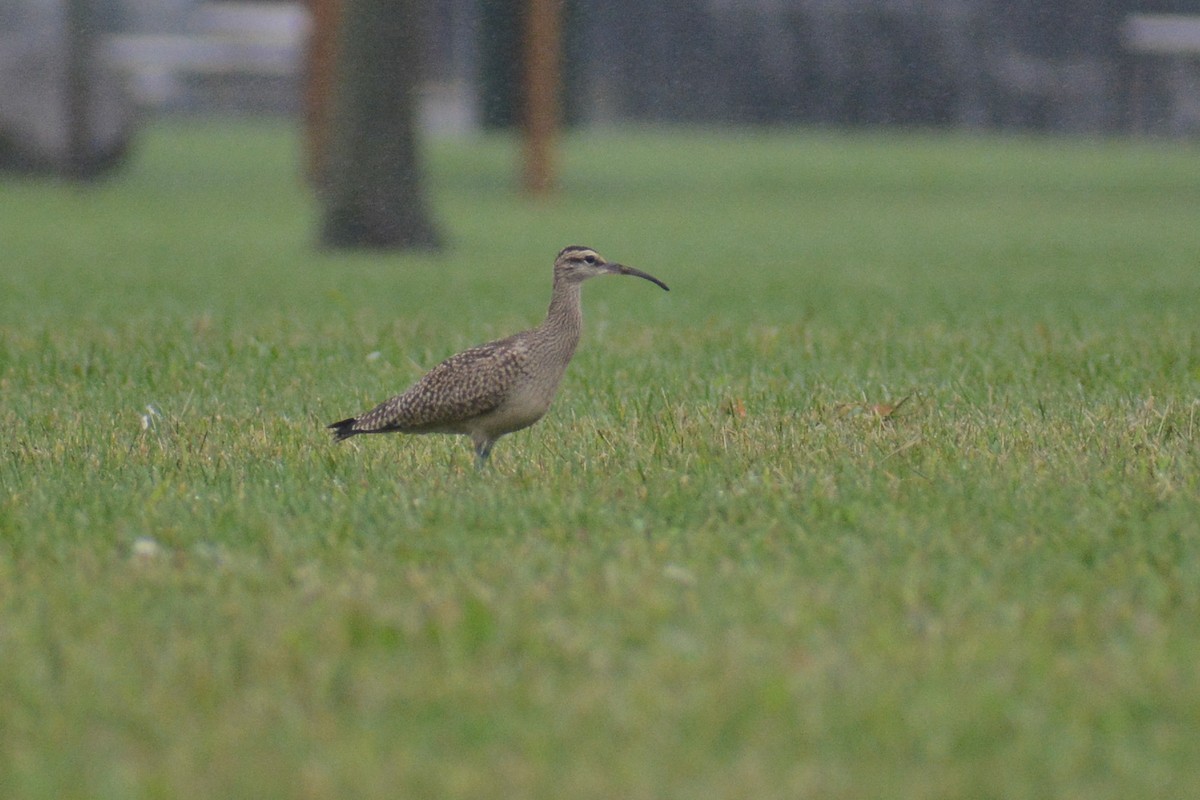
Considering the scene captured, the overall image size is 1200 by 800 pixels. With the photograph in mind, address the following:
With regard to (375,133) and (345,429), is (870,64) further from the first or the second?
(345,429)

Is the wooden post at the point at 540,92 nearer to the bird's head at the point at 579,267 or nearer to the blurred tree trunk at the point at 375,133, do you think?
the blurred tree trunk at the point at 375,133

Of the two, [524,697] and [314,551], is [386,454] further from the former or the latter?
[524,697]

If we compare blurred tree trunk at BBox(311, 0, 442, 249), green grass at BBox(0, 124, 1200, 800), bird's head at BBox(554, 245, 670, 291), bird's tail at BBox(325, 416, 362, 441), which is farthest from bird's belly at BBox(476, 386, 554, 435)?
blurred tree trunk at BBox(311, 0, 442, 249)

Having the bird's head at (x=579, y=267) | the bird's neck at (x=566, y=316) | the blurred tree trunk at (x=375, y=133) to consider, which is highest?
the bird's head at (x=579, y=267)

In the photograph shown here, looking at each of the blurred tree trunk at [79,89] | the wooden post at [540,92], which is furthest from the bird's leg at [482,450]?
the blurred tree trunk at [79,89]

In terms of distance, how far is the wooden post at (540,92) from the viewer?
23484 mm

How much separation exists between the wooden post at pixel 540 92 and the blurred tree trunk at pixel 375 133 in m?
7.27

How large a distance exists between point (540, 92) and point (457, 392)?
60.1 ft

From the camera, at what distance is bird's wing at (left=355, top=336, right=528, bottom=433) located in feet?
19.4

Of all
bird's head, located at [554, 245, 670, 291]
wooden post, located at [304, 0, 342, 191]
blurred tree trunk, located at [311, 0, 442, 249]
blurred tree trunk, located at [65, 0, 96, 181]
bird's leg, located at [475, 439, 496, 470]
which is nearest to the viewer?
bird's leg, located at [475, 439, 496, 470]

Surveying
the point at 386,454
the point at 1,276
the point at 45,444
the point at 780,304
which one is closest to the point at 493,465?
the point at 386,454

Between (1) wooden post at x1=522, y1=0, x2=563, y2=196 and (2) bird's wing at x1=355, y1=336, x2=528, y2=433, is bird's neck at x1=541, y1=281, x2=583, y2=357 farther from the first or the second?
(1) wooden post at x1=522, y1=0, x2=563, y2=196

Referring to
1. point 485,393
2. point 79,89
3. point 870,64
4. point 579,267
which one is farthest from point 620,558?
point 870,64

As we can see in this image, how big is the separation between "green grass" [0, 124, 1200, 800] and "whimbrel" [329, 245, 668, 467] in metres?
0.15
